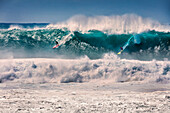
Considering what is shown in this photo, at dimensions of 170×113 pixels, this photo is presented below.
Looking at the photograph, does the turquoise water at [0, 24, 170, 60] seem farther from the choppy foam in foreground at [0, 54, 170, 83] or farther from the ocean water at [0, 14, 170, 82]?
the choppy foam in foreground at [0, 54, 170, 83]

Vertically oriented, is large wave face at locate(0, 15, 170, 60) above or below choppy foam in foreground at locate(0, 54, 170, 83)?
above

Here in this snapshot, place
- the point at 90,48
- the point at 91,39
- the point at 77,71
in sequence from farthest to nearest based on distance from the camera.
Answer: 1. the point at 91,39
2. the point at 90,48
3. the point at 77,71

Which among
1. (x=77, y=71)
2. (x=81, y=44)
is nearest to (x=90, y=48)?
(x=81, y=44)

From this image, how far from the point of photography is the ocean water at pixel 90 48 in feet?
26.8

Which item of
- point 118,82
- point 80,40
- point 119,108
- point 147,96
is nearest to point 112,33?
point 80,40

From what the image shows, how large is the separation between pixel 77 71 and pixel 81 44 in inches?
142

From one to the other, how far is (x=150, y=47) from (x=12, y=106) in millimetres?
9187

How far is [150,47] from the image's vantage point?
11.9m

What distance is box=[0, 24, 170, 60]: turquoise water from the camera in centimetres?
1100

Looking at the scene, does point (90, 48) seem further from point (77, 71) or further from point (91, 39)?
point (77, 71)

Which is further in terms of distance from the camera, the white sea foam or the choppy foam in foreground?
the white sea foam

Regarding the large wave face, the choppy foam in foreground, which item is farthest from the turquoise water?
the choppy foam in foreground

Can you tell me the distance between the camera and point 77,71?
8188 millimetres

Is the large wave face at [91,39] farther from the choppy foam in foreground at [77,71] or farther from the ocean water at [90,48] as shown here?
the choppy foam in foreground at [77,71]
